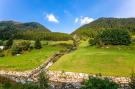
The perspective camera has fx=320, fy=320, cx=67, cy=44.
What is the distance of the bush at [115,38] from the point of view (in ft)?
363

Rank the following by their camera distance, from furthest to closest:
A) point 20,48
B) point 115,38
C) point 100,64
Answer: point 20,48 < point 115,38 < point 100,64

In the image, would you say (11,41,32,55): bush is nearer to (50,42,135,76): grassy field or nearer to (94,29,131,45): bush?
(94,29,131,45): bush

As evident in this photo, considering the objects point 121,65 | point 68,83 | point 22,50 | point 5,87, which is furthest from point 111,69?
point 22,50

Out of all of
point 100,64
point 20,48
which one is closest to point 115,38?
point 20,48

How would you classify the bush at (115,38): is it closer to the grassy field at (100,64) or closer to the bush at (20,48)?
the grassy field at (100,64)

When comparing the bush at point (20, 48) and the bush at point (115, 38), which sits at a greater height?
the bush at point (115, 38)

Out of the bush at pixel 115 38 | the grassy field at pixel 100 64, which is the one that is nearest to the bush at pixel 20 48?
the bush at pixel 115 38

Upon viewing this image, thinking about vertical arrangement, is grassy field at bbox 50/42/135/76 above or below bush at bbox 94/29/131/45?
below

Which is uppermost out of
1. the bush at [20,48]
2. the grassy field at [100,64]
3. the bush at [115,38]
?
the bush at [115,38]

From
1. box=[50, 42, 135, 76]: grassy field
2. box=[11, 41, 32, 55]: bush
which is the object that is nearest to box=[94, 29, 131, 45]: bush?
box=[50, 42, 135, 76]: grassy field

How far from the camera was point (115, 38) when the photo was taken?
113m

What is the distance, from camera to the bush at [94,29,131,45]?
363 ft

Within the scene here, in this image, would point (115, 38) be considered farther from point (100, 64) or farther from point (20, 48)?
point (100, 64)

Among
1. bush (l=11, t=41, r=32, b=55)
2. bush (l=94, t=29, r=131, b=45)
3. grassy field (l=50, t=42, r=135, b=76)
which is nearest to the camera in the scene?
grassy field (l=50, t=42, r=135, b=76)
